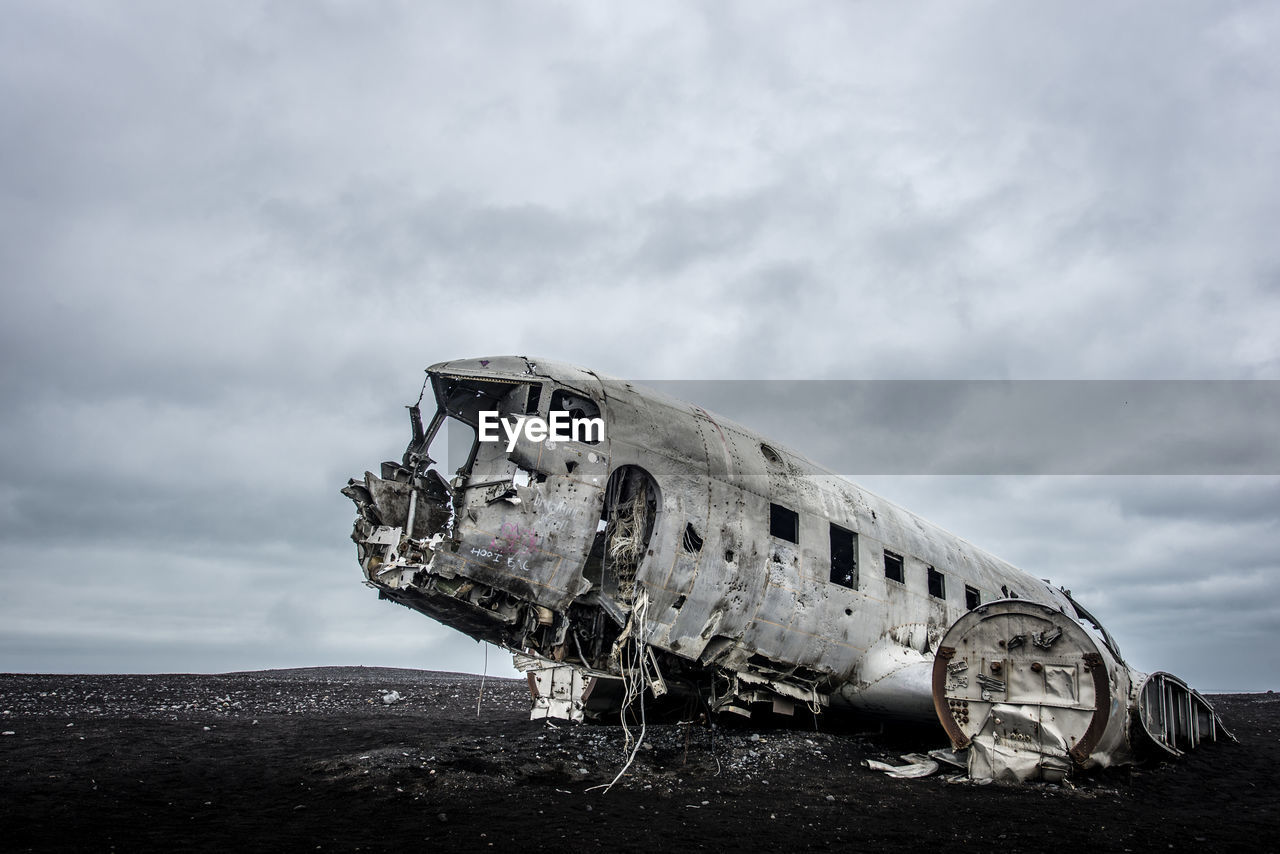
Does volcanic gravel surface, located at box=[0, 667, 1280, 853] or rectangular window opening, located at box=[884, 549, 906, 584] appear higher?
rectangular window opening, located at box=[884, 549, 906, 584]

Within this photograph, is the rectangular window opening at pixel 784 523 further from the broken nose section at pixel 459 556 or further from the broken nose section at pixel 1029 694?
the broken nose section at pixel 459 556

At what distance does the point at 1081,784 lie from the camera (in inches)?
458

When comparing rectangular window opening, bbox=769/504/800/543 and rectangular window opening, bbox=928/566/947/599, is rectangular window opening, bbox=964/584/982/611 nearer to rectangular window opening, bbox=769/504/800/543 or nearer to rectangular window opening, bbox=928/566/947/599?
rectangular window opening, bbox=928/566/947/599

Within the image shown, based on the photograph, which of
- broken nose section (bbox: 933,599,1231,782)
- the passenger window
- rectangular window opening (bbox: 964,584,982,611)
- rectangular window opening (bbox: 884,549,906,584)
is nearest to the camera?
the passenger window

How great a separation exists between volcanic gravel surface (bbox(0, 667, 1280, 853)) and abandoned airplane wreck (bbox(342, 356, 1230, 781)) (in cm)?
85

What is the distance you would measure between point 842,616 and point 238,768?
9168mm

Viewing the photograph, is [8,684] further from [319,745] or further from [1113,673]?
[1113,673]

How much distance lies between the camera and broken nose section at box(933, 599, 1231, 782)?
1130 cm

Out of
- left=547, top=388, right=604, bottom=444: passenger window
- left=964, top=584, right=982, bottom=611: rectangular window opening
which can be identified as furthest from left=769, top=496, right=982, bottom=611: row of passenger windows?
left=547, top=388, right=604, bottom=444: passenger window

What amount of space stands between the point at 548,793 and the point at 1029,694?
6.94 meters

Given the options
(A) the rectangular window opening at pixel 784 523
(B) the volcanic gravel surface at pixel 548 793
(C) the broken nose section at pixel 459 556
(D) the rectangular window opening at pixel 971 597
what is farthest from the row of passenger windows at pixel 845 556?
(C) the broken nose section at pixel 459 556

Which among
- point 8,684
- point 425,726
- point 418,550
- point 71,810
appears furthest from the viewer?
point 8,684

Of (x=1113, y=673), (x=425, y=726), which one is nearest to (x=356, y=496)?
(x=425, y=726)

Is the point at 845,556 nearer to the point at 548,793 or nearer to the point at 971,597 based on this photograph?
the point at 971,597
